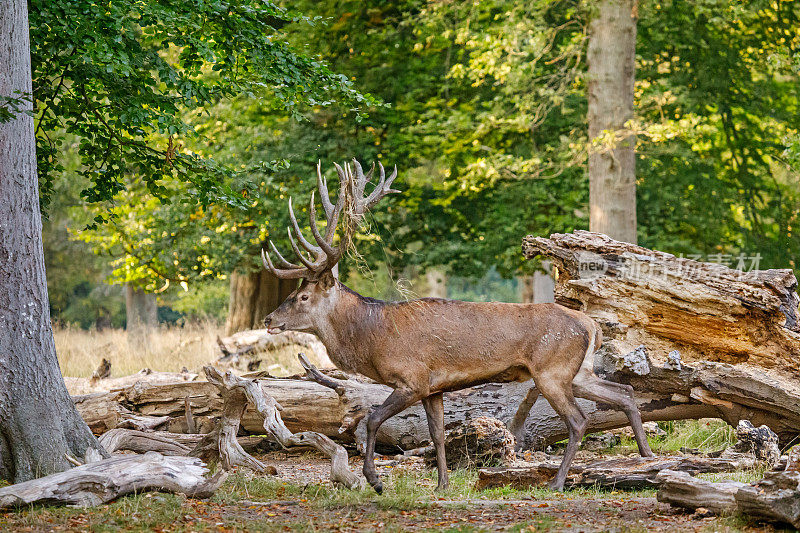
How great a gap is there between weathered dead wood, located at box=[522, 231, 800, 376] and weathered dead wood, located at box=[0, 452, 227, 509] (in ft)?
15.1

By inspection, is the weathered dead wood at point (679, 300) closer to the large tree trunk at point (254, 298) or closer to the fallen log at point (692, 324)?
the fallen log at point (692, 324)

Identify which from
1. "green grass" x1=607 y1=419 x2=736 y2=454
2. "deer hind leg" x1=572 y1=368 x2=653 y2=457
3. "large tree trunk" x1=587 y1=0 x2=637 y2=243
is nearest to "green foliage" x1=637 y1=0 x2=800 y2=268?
"large tree trunk" x1=587 y1=0 x2=637 y2=243

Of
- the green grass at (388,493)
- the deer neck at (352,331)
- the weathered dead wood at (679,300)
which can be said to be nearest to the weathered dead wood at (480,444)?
the green grass at (388,493)

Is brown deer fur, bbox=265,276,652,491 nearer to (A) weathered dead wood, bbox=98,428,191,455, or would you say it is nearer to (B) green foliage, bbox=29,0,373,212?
(A) weathered dead wood, bbox=98,428,191,455

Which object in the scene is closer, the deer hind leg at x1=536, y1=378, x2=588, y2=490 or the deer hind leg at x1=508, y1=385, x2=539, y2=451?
the deer hind leg at x1=536, y1=378, x2=588, y2=490

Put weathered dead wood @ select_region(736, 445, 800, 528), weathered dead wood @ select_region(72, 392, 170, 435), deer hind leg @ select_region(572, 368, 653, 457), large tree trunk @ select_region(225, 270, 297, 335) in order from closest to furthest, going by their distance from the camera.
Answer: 1. weathered dead wood @ select_region(736, 445, 800, 528)
2. deer hind leg @ select_region(572, 368, 653, 457)
3. weathered dead wood @ select_region(72, 392, 170, 435)
4. large tree trunk @ select_region(225, 270, 297, 335)

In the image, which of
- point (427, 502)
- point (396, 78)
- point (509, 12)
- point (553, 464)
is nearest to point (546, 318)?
point (553, 464)

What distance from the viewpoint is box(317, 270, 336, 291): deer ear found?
28.4ft

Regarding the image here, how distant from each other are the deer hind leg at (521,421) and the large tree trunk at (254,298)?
34.7 ft

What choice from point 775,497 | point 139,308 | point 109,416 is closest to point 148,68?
point 109,416

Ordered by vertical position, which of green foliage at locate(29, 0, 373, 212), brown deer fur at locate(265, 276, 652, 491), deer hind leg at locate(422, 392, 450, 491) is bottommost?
deer hind leg at locate(422, 392, 450, 491)

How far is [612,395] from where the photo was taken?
28.6 ft

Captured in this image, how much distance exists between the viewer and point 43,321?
748 cm

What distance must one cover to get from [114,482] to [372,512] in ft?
6.55
